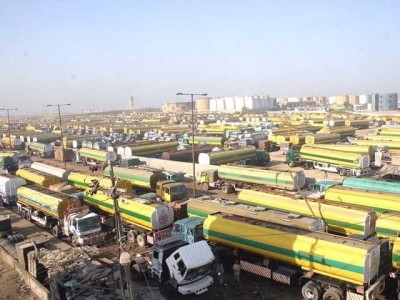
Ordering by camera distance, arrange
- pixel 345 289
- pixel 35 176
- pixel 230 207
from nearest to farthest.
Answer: pixel 345 289
pixel 230 207
pixel 35 176

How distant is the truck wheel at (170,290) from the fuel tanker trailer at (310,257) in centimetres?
454

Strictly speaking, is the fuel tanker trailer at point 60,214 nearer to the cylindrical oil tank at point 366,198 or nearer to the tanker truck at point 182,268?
the tanker truck at point 182,268

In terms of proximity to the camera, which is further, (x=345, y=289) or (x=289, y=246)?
(x=289, y=246)

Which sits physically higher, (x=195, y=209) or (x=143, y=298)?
(x=195, y=209)

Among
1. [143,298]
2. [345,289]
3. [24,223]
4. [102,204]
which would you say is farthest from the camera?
[24,223]

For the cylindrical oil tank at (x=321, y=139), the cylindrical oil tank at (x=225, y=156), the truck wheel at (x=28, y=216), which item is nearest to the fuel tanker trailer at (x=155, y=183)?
the truck wheel at (x=28, y=216)

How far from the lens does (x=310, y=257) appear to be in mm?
18672

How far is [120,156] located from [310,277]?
5081 cm

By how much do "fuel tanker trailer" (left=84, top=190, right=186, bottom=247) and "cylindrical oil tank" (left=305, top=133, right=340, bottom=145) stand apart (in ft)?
144

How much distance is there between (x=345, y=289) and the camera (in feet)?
59.0

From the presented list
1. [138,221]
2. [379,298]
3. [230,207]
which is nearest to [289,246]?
[379,298]

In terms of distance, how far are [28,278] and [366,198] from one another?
23473 mm

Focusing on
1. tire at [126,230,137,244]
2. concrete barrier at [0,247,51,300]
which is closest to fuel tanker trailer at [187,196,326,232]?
tire at [126,230,137,244]

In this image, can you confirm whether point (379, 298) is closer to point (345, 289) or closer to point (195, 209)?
point (345, 289)
